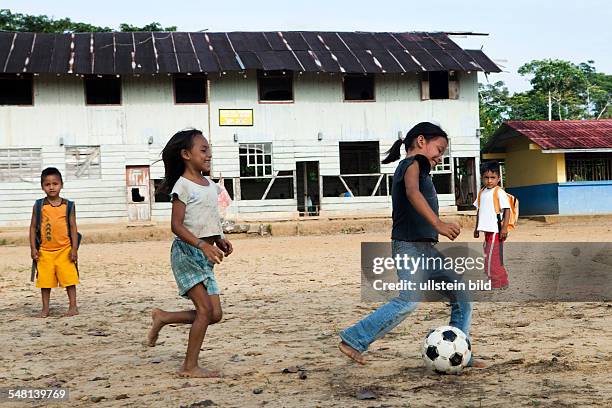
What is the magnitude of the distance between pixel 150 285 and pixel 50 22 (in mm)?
32933

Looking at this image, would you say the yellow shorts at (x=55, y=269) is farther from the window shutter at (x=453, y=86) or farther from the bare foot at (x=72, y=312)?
the window shutter at (x=453, y=86)

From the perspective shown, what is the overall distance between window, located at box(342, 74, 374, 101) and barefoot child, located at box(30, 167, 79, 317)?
757 inches

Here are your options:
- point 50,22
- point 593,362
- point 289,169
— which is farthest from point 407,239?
point 50,22

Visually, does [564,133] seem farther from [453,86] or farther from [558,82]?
[558,82]

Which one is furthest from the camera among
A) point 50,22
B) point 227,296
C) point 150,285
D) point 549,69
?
point 549,69

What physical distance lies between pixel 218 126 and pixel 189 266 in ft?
69.0

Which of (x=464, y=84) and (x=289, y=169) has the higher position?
(x=464, y=84)

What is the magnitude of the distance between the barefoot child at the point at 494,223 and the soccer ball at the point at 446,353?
401 cm

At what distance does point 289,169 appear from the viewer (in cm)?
2602

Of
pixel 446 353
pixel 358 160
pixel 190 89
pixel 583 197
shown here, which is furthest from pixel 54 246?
pixel 358 160

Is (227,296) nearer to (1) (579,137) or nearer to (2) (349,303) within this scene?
(2) (349,303)

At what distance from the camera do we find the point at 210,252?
15.4ft


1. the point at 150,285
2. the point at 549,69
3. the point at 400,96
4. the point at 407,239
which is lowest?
the point at 150,285

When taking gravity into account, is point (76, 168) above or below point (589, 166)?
above
